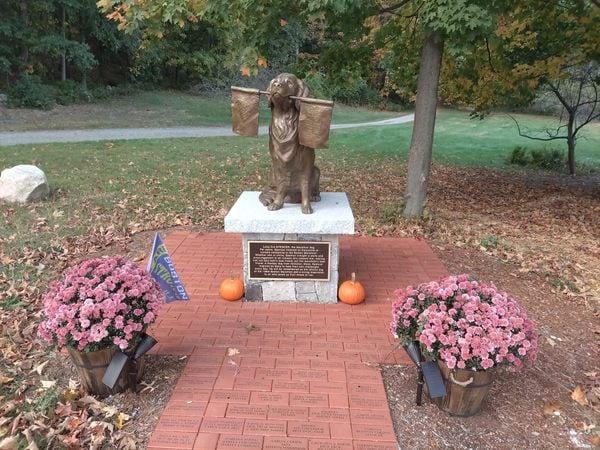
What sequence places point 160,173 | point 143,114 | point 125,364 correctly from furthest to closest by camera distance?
point 143,114 < point 160,173 < point 125,364

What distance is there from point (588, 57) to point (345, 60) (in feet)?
16.6

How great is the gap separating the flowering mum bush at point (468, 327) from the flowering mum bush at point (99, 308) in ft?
6.37

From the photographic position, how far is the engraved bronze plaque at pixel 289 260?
4.96 metres

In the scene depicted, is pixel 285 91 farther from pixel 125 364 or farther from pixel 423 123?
pixel 423 123

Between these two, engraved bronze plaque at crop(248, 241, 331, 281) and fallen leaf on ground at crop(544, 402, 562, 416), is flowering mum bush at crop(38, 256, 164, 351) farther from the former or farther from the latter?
fallen leaf on ground at crop(544, 402, 562, 416)

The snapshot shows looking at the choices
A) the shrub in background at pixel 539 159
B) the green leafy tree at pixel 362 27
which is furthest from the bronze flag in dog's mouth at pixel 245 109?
the shrub in background at pixel 539 159

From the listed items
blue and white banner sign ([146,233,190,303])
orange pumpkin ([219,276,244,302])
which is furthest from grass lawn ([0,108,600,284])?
orange pumpkin ([219,276,244,302])

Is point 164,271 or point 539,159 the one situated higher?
point 164,271

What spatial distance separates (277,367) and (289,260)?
1353 millimetres

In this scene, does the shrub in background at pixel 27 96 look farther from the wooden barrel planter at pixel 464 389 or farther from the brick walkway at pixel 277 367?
the wooden barrel planter at pixel 464 389

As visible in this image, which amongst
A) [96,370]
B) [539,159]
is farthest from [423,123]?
[539,159]

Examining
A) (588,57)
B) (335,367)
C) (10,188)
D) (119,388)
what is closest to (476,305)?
(335,367)

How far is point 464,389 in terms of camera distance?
332cm

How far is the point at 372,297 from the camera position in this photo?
533 cm
